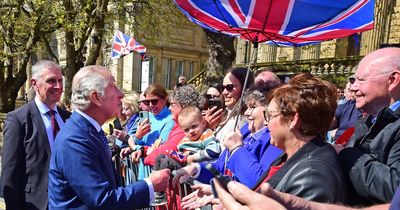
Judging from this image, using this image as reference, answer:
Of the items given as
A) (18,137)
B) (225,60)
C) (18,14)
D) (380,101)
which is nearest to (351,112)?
(380,101)

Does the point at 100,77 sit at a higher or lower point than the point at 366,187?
higher

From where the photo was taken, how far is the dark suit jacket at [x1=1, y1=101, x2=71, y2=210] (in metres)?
3.54

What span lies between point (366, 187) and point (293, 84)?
0.64m

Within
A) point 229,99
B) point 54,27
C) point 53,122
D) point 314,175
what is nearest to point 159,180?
point 314,175

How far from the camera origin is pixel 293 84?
87.6 inches

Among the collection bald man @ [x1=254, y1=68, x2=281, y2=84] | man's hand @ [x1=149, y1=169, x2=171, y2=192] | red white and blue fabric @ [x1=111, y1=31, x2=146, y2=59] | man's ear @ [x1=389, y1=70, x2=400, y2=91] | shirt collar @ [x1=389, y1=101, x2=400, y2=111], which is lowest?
man's hand @ [x1=149, y1=169, x2=171, y2=192]

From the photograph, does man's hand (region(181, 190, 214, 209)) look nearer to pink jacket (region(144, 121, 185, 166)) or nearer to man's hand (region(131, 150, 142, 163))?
pink jacket (region(144, 121, 185, 166))

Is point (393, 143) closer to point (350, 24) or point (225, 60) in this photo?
point (350, 24)

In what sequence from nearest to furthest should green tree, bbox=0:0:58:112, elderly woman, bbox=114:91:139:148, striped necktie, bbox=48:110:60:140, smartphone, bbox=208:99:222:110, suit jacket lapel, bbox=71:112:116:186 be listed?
suit jacket lapel, bbox=71:112:116:186 → striped necktie, bbox=48:110:60:140 → smartphone, bbox=208:99:222:110 → elderly woman, bbox=114:91:139:148 → green tree, bbox=0:0:58:112

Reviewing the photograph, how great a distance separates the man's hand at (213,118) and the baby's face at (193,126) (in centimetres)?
44

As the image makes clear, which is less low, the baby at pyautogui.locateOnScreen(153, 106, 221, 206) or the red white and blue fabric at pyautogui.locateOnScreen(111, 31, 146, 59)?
the red white and blue fabric at pyautogui.locateOnScreen(111, 31, 146, 59)

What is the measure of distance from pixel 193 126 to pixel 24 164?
1.56 metres

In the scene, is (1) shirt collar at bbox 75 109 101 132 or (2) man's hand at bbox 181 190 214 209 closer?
(1) shirt collar at bbox 75 109 101 132

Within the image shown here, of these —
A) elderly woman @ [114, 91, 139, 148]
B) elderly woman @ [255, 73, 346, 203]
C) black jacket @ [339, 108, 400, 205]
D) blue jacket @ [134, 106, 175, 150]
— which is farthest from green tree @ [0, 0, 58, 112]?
black jacket @ [339, 108, 400, 205]
